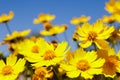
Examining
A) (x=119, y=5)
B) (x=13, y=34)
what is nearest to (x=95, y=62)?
(x=13, y=34)

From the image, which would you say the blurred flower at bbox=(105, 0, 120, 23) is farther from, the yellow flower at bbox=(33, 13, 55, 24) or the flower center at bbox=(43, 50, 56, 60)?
the flower center at bbox=(43, 50, 56, 60)

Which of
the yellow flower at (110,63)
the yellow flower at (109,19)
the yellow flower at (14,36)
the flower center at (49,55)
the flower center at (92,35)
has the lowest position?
the yellow flower at (110,63)

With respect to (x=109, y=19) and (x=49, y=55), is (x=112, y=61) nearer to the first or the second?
(x=49, y=55)

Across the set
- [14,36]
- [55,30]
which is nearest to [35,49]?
[14,36]

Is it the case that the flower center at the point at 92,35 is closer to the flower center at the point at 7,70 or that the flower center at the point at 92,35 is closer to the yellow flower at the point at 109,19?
the flower center at the point at 7,70

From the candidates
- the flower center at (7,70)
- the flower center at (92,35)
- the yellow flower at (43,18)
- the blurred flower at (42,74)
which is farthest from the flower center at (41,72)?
the yellow flower at (43,18)

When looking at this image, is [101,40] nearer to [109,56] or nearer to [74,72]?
[109,56]
